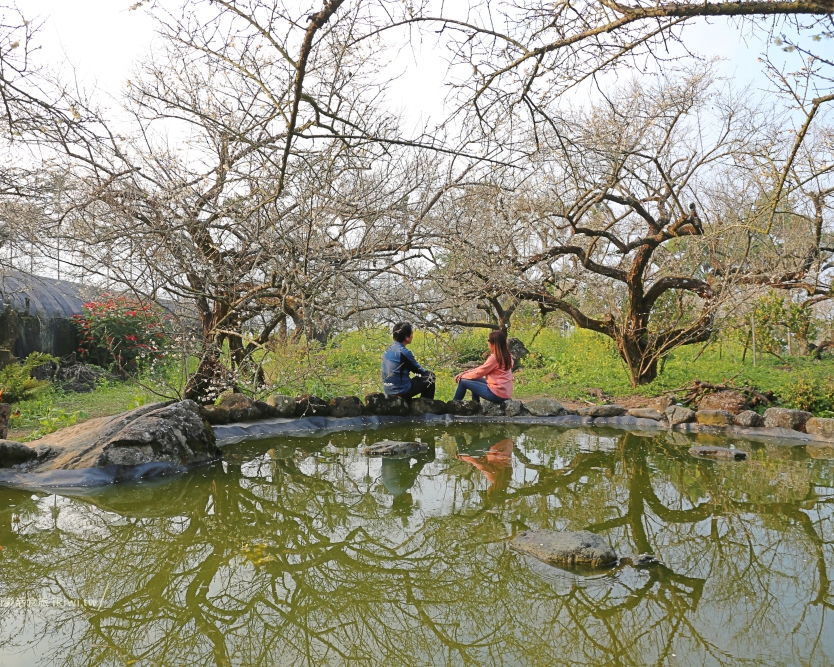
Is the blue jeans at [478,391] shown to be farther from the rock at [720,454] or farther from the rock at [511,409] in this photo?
the rock at [720,454]

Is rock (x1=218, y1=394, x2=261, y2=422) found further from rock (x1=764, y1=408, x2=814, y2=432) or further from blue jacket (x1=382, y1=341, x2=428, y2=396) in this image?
rock (x1=764, y1=408, x2=814, y2=432)

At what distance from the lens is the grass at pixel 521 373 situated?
8.51 meters

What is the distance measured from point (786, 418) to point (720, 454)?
6.24ft

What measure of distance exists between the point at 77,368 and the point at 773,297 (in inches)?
512

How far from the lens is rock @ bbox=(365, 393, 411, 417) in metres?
9.12

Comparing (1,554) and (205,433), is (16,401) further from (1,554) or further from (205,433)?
(1,554)

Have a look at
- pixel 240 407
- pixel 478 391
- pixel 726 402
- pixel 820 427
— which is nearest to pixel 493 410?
pixel 478 391

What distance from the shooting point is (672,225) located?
36.3ft

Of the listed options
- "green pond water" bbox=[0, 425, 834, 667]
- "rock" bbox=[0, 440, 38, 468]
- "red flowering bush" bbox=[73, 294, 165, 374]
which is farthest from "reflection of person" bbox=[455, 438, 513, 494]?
"red flowering bush" bbox=[73, 294, 165, 374]

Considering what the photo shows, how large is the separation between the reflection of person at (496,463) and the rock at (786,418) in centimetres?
333

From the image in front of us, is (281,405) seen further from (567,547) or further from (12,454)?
(567,547)

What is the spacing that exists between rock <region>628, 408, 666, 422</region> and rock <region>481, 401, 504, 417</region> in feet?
5.68

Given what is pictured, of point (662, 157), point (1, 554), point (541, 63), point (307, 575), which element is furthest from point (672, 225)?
point (1, 554)

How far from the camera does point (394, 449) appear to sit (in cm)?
711
